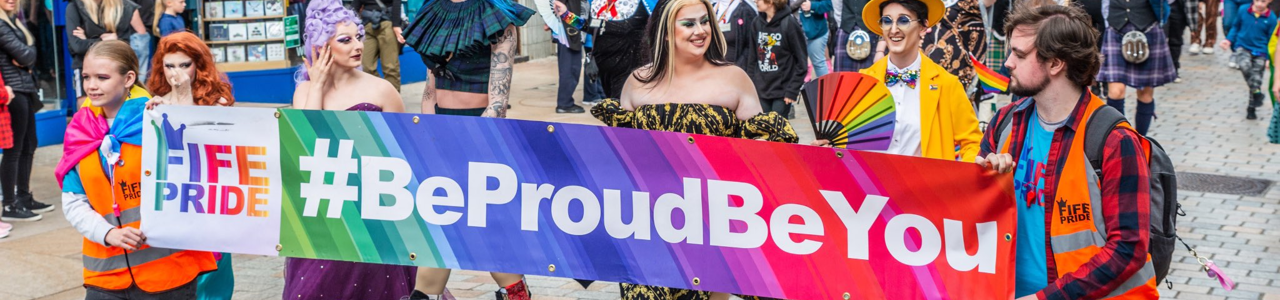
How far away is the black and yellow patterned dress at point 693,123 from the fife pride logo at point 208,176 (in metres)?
1.30

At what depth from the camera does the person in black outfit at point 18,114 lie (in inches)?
331

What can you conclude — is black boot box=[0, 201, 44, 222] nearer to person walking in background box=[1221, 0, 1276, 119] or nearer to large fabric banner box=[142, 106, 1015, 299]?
large fabric banner box=[142, 106, 1015, 299]

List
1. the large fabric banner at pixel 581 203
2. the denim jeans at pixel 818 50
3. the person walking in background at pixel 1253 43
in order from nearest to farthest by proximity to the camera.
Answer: the large fabric banner at pixel 581 203
the person walking in background at pixel 1253 43
the denim jeans at pixel 818 50

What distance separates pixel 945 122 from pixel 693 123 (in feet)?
3.97

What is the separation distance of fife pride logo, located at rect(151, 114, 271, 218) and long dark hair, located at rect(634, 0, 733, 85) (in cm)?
153

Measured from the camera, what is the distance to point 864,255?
4.12 meters

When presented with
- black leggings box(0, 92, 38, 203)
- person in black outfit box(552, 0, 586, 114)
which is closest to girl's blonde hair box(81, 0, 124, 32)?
black leggings box(0, 92, 38, 203)

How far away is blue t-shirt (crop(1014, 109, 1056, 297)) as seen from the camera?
3791 millimetres

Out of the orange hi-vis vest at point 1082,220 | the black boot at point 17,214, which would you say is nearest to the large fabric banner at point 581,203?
the orange hi-vis vest at point 1082,220

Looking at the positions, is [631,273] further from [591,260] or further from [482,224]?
[482,224]

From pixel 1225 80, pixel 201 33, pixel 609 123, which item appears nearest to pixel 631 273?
pixel 609 123

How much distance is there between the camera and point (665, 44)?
5.25m

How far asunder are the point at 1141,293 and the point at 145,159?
3349 millimetres

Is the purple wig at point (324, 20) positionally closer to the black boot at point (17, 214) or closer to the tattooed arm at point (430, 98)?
the tattooed arm at point (430, 98)
